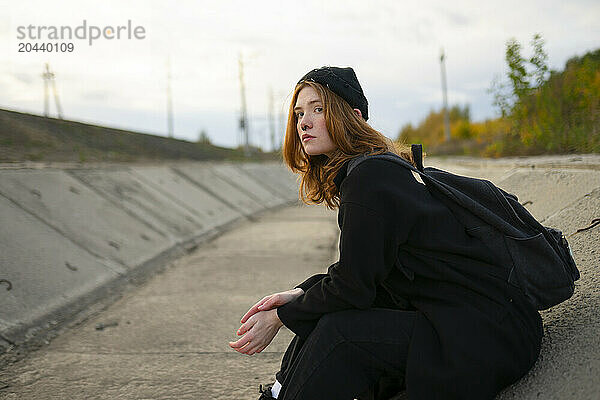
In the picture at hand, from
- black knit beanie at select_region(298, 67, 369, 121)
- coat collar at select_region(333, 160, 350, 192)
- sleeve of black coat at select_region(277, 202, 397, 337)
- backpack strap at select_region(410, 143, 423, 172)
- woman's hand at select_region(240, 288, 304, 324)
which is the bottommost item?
woman's hand at select_region(240, 288, 304, 324)

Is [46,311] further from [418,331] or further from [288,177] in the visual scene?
[288,177]

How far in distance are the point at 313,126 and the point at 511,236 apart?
2.62 feet

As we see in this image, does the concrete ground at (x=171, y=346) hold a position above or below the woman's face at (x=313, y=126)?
below

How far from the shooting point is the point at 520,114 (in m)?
8.73

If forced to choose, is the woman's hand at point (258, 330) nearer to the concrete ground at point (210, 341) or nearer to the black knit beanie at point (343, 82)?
the concrete ground at point (210, 341)

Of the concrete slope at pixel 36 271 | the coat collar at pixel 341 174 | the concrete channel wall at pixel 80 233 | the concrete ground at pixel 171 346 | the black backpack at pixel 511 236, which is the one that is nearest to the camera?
the black backpack at pixel 511 236

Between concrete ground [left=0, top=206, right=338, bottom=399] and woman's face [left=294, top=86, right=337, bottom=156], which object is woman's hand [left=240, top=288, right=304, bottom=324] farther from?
concrete ground [left=0, top=206, right=338, bottom=399]

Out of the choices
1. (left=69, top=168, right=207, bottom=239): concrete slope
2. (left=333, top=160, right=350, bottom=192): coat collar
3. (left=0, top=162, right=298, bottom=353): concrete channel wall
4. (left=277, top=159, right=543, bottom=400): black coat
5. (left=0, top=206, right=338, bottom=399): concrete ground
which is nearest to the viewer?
(left=277, top=159, right=543, bottom=400): black coat

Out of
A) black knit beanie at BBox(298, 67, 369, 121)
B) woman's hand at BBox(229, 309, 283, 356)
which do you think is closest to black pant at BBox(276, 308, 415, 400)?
woman's hand at BBox(229, 309, 283, 356)

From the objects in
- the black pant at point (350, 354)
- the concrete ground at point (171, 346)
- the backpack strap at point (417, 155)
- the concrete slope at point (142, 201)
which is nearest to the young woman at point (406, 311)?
the black pant at point (350, 354)

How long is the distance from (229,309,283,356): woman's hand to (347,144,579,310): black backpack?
1.98 ft

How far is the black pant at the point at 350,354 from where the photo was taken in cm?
179

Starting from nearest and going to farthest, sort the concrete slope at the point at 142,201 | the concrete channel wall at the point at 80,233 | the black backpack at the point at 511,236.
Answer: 1. the black backpack at the point at 511,236
2. the concrete channel wall at the point at 80,233
3. the concrete slope at the point at 142,201

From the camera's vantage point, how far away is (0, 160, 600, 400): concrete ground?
1.89 meters
